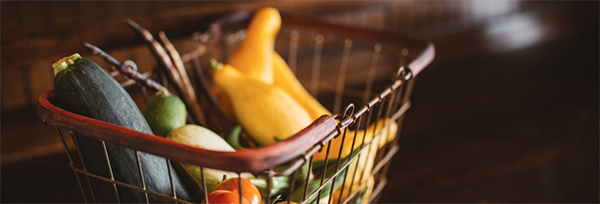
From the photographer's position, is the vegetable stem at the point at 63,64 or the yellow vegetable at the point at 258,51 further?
the yellow vegetable at the point at 258,51

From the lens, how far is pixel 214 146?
601 mm

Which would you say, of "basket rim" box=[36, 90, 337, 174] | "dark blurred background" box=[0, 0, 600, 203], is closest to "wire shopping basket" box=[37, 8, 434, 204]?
"basket rim" box=[36, 90, 337, 174]

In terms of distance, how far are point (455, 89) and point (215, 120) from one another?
119 centimetres

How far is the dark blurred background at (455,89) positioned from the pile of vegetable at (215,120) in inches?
8.1

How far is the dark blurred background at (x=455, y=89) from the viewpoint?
3.20 feet

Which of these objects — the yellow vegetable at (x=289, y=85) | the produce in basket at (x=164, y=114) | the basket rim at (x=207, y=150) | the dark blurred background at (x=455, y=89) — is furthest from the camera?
the dark blurred background at (x=455, y=89)

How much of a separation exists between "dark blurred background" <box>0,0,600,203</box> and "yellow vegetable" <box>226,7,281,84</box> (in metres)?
0.16

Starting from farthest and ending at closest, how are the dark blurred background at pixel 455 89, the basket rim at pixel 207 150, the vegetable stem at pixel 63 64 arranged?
1. the dark blurred background at pixel 455 89
2. the vegetable stem at pixel 63 64
3. the basket rim at pixel 207 150

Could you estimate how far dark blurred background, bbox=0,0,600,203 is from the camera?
3.20ft

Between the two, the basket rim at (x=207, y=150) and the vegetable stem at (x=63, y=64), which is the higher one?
the vegetable stem at (x=63, y=64)


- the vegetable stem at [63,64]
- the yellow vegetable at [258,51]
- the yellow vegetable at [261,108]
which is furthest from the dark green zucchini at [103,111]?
the yellow vegetable at [258,51]

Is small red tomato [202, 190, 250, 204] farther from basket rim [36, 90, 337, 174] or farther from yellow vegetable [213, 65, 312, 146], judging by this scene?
yellow vegetable [213, 65, 312, 146]

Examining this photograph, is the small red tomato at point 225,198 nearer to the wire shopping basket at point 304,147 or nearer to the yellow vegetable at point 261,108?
the wire shopping basket at point 304,147

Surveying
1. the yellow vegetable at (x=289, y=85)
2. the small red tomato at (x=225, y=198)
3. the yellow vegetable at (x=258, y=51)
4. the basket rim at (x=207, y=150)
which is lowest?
the small red tomato at (x=225, y=198)
